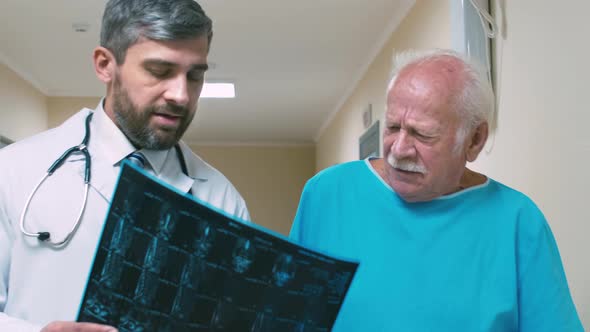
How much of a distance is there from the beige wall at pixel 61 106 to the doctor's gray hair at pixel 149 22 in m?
6.40

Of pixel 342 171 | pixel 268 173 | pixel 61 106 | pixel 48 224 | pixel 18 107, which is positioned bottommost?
pixel 48 224

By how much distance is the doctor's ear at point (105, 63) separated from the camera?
1230 mm

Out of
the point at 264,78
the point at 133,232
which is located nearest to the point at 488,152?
the point at 133,232

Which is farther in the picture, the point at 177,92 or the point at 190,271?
the point at 177,92

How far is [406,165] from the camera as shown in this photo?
137 cm

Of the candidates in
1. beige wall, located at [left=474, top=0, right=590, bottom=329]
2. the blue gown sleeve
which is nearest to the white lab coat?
the blue gown sleeve

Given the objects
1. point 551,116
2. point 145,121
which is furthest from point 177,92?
point 551,116

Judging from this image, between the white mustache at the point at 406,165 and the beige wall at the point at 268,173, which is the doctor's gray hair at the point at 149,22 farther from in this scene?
the beige wall at the point at 268,173

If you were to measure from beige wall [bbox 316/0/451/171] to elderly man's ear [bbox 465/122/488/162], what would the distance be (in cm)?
45

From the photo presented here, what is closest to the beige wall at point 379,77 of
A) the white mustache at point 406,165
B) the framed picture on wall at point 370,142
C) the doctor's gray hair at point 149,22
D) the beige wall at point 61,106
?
the framed picture on wall at point 370,142

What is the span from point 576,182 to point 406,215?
0.82 meters

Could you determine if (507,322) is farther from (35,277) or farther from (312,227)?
(35,277)

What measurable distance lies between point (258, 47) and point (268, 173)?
15.8 ft

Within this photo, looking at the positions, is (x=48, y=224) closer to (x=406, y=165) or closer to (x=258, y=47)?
(x=406, y=165)
